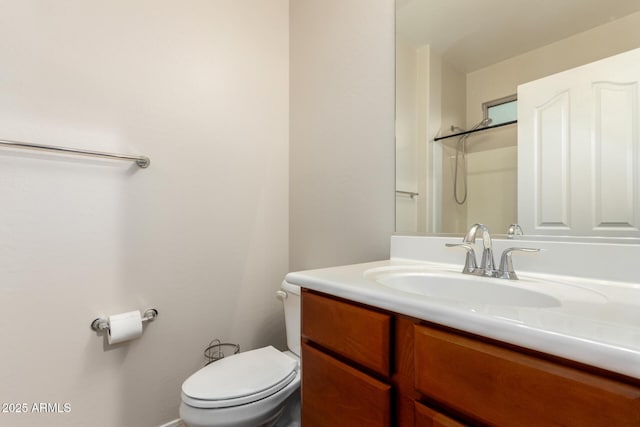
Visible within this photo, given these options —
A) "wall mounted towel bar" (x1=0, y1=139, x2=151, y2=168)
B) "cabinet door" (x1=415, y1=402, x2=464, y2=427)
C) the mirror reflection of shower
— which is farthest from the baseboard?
the mirror reflection of shower

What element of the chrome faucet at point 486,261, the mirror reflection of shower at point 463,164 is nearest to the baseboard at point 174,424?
the chrome faucet at point 486,261

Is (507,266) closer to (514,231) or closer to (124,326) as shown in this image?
(514,231)

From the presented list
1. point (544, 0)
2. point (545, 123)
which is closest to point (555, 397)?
point (545, 123)

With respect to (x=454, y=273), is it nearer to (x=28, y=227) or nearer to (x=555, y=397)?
(x=555, y=397)

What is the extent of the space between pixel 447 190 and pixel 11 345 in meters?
1.68

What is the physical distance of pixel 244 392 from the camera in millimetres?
1017

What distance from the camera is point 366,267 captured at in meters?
1.03

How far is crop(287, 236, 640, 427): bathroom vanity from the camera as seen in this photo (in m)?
0.39

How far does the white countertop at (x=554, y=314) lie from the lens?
38 cm

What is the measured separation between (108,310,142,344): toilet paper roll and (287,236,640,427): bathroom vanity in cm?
78

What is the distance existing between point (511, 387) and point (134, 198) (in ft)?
4.65

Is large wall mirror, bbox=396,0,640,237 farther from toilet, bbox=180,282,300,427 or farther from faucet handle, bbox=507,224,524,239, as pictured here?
toilet, bbox=180,282,300,427

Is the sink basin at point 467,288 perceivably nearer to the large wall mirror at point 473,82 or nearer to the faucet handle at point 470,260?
the faucet handle at point 470,260

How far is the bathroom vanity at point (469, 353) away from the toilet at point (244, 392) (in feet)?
0.91
